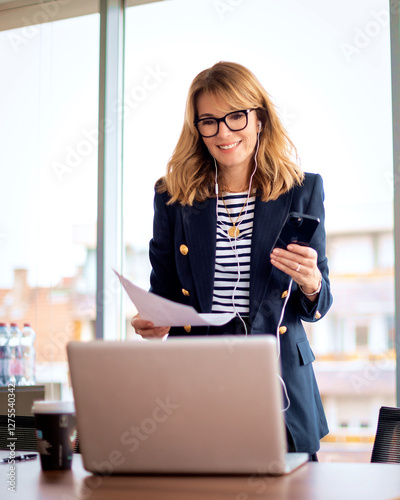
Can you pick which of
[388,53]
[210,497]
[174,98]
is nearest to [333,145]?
[388,53]

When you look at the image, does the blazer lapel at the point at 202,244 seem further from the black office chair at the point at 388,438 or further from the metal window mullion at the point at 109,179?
the metal window mullion at the point at 109,179

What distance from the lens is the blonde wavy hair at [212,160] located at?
171 cm

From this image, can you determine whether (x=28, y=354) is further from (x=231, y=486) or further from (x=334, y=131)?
(x=231, y=486)

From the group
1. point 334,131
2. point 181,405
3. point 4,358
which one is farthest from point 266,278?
point 4,358

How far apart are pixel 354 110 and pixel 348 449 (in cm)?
158

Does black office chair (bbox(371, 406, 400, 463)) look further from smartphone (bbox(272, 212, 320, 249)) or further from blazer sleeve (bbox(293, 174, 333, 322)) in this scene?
smartphone (bbox(272, 212, 320, 249))

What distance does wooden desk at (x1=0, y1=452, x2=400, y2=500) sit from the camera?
886 mm

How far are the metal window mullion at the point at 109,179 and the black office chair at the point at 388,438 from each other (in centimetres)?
217

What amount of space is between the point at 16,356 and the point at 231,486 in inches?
102

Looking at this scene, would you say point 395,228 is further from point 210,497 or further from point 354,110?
point 210,497

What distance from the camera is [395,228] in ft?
8.70

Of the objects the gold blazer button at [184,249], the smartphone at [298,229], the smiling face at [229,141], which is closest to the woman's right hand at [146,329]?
the gold blazer button at [184,249]

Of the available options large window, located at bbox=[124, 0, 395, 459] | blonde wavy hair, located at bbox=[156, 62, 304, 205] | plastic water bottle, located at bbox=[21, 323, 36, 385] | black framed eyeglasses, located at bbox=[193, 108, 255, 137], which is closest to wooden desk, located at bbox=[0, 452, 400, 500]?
blonde wavy hair, located at bbox=[156, 62, 304, 205]

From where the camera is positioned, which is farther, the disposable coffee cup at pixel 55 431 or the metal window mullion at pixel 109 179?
the metal window mullion at pixel 109 179
